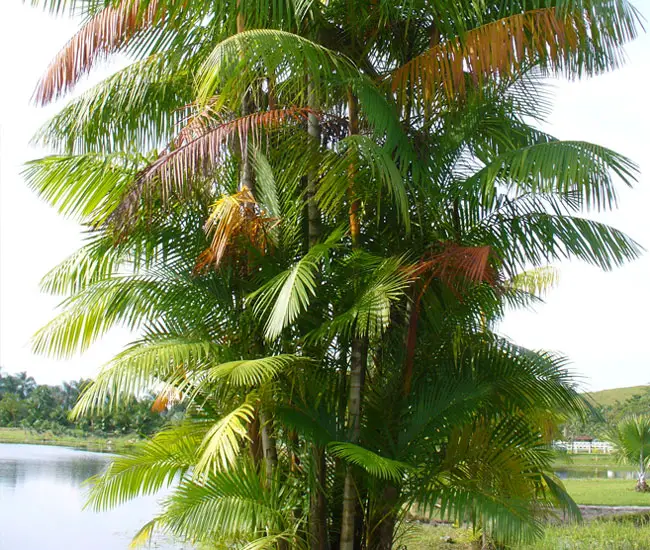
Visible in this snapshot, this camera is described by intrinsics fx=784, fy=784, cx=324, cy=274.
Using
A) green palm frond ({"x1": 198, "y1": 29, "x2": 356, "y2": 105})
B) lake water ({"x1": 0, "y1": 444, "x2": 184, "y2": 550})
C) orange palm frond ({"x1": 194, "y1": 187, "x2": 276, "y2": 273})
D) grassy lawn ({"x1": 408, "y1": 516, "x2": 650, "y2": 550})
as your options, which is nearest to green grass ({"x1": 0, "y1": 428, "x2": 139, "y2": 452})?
lake water ({"x1": 0, "y1": 444, "x2": 184, "y2": 550})

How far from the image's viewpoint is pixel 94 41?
18.5ft

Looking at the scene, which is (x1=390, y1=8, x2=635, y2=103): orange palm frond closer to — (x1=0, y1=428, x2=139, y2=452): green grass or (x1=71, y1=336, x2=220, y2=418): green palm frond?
(x1=71, y1=336, x2=220, y2=418): green palm frond

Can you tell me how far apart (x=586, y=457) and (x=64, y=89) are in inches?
1083

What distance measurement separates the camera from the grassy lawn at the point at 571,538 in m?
8.70

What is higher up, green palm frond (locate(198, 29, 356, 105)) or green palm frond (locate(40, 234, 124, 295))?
green palm frond (locate(198, 29, 356, 105))

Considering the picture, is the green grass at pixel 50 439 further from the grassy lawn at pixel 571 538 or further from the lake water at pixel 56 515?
the grassy lawn at pixel 571 538

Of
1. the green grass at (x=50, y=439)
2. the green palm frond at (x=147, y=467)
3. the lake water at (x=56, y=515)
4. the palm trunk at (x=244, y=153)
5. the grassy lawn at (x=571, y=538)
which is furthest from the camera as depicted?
the green grass at (x=50, y=439)

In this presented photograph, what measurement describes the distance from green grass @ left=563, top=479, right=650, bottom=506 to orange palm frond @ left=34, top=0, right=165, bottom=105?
37.7ft

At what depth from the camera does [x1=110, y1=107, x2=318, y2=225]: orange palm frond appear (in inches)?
203

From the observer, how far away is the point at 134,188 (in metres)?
5.25

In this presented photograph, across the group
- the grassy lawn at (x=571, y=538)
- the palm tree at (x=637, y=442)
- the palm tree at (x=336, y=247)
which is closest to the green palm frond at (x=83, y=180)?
the palm tree at (x=336, y=247)

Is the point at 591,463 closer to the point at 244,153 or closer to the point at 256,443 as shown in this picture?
the point at 256,443

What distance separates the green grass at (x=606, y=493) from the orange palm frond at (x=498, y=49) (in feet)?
33.8

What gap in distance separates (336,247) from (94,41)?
2284 mm
